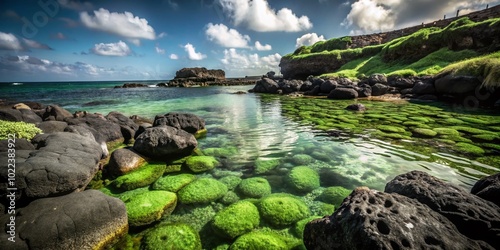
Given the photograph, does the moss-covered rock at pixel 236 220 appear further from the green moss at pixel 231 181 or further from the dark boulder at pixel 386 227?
the dark boulder at pixel 386 227

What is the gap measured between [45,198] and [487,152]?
11325 millimetres

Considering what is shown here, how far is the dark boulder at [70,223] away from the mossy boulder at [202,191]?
130 centimetres

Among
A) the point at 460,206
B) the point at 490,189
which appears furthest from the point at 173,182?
the point at 490,189

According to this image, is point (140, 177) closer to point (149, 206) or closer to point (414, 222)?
point (149, 206)

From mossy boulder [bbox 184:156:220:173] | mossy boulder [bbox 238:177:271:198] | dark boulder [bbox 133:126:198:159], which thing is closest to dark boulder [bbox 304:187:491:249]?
mossy boulder [bbox 238:177:271:198]

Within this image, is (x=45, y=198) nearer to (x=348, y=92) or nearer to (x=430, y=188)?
(x=430, y=188)

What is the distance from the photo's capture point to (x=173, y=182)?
215 inches

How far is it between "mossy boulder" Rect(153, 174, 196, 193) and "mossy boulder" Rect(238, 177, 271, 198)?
57.2 inches

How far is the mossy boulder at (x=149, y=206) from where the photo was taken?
13.0 ft

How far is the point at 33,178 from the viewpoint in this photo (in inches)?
145

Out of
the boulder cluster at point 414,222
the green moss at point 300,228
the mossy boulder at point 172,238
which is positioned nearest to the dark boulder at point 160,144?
the mossy boulder at point 172,238

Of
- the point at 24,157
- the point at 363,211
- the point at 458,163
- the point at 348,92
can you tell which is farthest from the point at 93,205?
the point at 348,92

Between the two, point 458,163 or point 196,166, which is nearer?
point 458,163

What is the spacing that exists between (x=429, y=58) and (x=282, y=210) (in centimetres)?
3642
